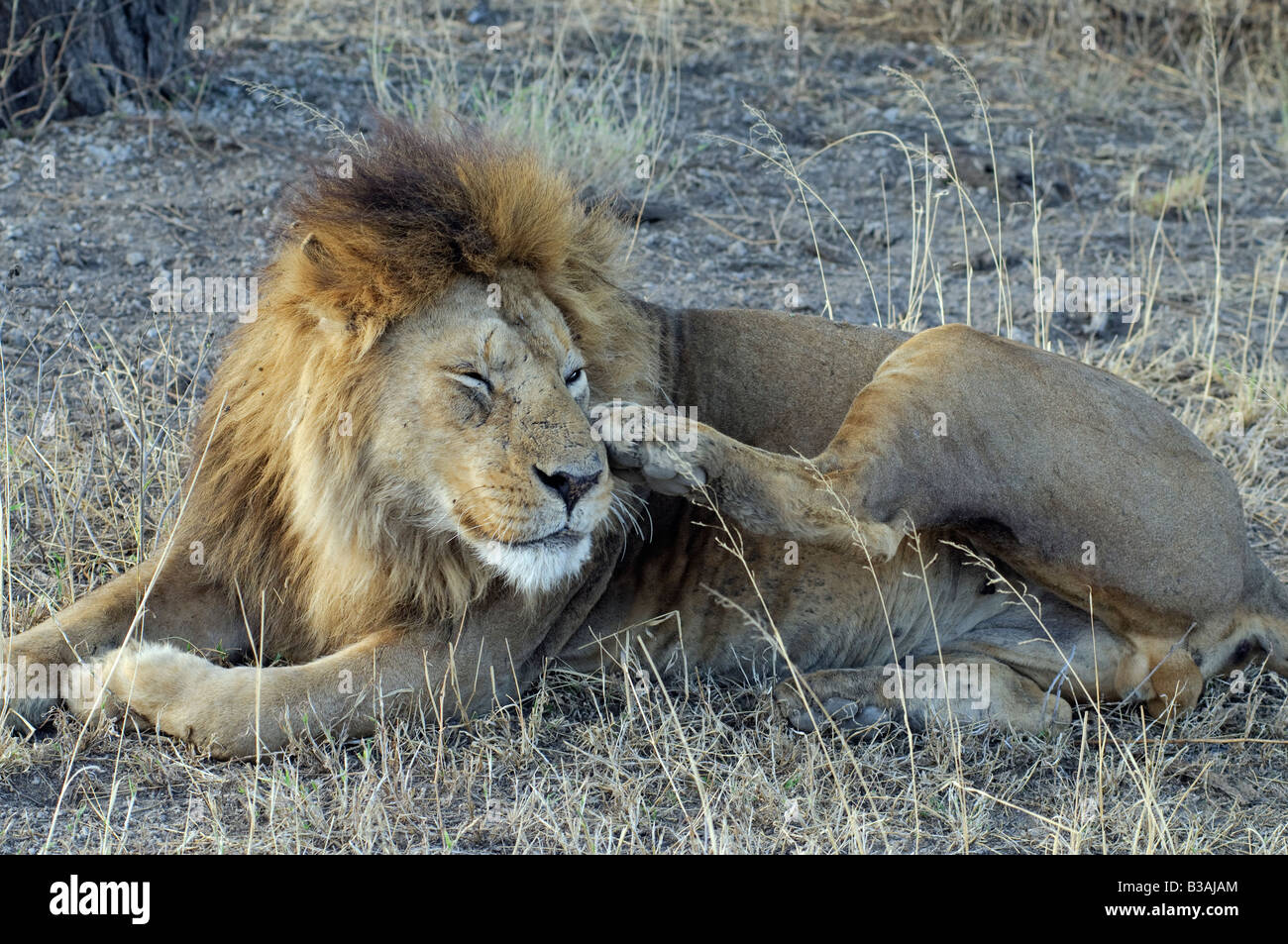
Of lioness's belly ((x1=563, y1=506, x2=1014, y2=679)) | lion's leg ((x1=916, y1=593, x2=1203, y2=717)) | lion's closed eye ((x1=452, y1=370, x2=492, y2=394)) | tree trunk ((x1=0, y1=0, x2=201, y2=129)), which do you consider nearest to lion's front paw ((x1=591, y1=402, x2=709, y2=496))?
lion's closed eye ((x1=452, y1=370, x2=492, y2=394))

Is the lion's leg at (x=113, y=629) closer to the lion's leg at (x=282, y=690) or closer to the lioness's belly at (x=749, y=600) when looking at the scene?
the lion's leg at (x=282, y=690)

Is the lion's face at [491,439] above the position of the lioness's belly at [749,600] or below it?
above

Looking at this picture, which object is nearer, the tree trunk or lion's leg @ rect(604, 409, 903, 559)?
lion's leg @ rect(604, 409, 903, 559)

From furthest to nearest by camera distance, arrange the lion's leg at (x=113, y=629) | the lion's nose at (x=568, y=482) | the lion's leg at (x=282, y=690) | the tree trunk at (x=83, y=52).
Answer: the tree trunk at (x=83, y=52) < the lion's leg at (x=113, y=629) < the lion's leg at (x=282, y=690) < the lion's nose at (x=568, y=482)

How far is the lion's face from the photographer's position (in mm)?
2875

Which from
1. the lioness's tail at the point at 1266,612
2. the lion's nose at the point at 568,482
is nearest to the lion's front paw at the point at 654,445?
the lion's nose at the point at 568,482

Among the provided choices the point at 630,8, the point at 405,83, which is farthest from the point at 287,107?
the point at 630,8

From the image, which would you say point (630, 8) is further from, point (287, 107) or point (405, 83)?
point (287, 107)

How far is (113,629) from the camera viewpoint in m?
3.41

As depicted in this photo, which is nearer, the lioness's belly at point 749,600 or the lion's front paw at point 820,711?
the lion's front paw at point 820,711

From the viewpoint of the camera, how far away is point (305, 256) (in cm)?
301

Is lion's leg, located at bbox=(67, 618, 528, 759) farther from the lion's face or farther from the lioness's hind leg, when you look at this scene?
the lioness's hind leg

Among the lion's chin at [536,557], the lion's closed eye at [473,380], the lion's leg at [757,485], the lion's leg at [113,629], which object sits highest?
the lion's closed eye at [473,380]

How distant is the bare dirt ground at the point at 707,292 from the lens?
119 inches
